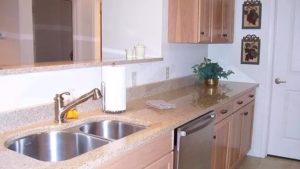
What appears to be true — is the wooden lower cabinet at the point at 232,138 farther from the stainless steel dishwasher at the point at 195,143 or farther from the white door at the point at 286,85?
the white door at the point at 286,85

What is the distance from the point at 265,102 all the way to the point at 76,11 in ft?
8.28

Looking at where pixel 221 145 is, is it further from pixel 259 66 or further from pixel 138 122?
pixel 259 66

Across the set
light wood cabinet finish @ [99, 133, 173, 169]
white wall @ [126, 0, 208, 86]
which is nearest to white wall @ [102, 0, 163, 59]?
white wall @ [126, 0, 208, 86]

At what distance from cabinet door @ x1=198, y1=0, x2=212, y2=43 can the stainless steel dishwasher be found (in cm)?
90

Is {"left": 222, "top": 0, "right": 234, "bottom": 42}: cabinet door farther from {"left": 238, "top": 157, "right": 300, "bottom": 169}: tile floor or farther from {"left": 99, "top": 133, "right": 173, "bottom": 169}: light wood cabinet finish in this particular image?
{"left": 99, "top": 133, "right": 173, "bottom": 169}: light wood cabinet finish

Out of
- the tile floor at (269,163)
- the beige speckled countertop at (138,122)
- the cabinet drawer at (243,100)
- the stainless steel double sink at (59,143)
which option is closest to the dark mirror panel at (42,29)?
the beige speckled countertop at (138,122)

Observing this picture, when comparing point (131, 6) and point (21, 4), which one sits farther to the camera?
point (21, 4)

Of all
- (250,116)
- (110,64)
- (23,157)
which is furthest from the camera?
(250,116)

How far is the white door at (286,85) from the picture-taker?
11.9 ft

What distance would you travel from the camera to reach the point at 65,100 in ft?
6.49

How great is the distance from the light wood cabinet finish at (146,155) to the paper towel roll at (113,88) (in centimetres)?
44

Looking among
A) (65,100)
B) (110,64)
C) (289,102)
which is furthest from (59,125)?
(289,102)

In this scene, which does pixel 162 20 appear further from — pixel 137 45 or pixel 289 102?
pixel 289 102

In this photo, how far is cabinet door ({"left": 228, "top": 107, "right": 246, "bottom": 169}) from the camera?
3.00 m
